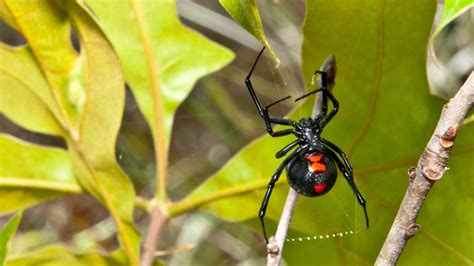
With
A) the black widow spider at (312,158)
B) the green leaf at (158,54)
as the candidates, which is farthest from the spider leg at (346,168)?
the green leaf at (158,54)

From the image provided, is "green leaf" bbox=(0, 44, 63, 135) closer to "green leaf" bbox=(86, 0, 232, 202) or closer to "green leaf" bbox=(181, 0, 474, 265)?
"green leaf" bbox=(86, 0, 232, 202)

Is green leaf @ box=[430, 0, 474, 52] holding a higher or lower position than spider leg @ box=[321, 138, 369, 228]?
higher

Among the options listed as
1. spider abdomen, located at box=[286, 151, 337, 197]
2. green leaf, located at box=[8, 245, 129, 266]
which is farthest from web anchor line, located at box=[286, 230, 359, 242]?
green leaf, located at box=[8, 245, 129, 266]

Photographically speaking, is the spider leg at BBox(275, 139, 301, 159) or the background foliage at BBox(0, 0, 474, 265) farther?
the spider leg at BBox(275, 139, 301, 159)

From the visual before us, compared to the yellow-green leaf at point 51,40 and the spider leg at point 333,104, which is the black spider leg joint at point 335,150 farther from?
the yellow-green leaf at point 51,40

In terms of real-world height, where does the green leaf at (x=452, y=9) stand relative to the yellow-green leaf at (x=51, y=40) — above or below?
above

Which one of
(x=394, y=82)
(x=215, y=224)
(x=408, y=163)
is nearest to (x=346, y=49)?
(x=394, y=82)

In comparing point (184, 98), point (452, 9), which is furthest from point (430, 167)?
point (184, 98)

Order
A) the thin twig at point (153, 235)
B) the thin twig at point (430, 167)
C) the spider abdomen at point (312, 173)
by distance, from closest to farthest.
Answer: the thin twig at point (430, 167)
the spider abdomen at point (312, 173)
the thin twig at point (153, 235)
